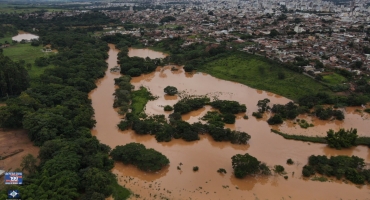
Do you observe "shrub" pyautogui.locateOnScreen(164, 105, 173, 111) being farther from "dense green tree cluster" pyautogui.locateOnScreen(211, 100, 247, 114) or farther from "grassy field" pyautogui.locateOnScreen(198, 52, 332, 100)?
"grassy field" pyautogui.locateOnScreen(198, 52, 332, 100)

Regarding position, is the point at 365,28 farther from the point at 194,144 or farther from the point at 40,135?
the point at 40,135

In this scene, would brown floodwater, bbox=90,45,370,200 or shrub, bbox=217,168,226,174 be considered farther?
shrub, bbox=217,168,226,174

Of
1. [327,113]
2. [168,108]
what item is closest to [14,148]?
[168,108]

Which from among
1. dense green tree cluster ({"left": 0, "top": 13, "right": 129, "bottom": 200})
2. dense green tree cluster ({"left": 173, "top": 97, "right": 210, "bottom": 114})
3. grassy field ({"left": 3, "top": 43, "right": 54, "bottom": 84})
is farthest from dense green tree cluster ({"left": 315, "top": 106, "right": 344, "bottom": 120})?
grassy field ({"left": 3, "top": 43, "right": 54, "bottom": 84})

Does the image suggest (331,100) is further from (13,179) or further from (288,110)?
(13,179)

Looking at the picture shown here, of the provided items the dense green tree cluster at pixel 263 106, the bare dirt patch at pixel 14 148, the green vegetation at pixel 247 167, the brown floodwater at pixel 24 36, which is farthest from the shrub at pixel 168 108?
the brown floodwater at pixel 24 36

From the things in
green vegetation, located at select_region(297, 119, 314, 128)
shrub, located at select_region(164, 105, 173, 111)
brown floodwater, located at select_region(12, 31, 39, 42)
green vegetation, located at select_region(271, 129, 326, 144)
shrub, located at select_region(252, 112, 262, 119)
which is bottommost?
green vegetation, located at select_region(271, 129, 326, 144)
